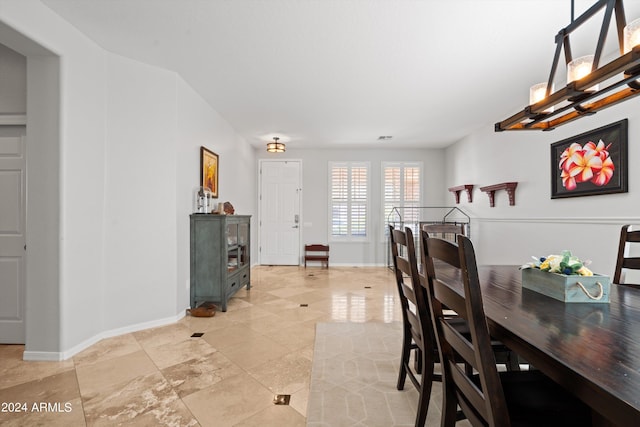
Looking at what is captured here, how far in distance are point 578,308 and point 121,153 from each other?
3.65 m

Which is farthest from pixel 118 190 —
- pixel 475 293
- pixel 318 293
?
pixel 475 293

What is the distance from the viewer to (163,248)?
3160mm

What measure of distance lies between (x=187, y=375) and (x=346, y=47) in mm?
3020

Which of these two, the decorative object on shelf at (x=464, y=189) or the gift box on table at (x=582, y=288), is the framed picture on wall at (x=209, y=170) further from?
the decorative object on shelf at (x=464, y=189)

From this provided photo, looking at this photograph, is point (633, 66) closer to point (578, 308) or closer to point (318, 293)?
point (578, 308)

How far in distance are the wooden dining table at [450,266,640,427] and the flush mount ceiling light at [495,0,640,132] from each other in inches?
37.6

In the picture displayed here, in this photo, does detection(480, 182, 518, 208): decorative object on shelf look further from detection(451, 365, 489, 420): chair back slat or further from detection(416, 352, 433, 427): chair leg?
detection(451, 365, 489, 420): chair back slat

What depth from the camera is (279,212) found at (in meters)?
6.77

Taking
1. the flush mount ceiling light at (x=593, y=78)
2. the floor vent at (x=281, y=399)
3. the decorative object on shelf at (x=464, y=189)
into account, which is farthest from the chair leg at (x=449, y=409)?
the decorative object on shelf at (x=464, y=189)

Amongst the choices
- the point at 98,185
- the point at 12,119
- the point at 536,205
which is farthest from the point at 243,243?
the point at 536,205

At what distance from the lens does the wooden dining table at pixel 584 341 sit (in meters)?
0.68

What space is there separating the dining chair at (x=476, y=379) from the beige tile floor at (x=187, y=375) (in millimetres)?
960

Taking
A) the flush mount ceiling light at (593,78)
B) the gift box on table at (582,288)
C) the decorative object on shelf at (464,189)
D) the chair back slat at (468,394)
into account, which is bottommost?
the chair back slat at (468,394)

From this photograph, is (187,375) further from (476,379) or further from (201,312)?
(476,379)
